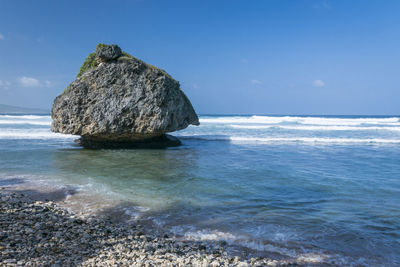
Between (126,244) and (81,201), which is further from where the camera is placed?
(81,201)

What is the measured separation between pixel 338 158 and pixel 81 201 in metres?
10.5

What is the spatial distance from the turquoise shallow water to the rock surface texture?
5.82 ft

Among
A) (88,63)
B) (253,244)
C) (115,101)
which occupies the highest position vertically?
(88,63)

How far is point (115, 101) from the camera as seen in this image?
13016 mm

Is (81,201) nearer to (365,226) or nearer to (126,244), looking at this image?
(126,244)

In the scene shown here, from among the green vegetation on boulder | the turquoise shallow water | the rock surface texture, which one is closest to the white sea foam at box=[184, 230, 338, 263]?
the turquoise shallow water

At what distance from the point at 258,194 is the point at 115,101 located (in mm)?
9353

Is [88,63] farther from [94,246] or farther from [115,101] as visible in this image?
[94,246]

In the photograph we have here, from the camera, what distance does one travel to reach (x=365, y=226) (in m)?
4.54

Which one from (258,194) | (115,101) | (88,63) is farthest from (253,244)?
(88,63)

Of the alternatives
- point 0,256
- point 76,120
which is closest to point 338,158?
point 0,256

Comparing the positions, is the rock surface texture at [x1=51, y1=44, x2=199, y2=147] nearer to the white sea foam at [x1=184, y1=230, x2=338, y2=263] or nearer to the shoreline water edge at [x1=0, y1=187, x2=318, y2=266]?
the shoreline water edge at [x1=0, y1=187, x2=318, y2=266]

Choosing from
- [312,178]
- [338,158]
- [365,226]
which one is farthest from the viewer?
[338,158]

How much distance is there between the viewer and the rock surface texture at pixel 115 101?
12984 millimetres
